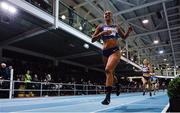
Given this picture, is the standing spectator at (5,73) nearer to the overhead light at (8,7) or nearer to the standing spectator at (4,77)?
the standing spectator at (4,77)

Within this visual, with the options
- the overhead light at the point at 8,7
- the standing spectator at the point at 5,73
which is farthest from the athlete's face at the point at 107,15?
the standing spectator at the point at 5,73

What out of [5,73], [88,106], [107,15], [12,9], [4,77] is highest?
[12,9]

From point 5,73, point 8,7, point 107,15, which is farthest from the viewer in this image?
point 5,73

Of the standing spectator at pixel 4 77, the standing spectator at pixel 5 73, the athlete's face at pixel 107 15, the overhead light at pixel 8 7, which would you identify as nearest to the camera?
the athlete's face at pixel 107 15

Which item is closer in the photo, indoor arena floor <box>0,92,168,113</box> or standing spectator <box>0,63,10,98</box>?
indoor arena floor <box>0,92,168,113</box>

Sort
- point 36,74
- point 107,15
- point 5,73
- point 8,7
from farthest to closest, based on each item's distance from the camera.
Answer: point 36,74
point 5,73
point 8,7
point 107,15

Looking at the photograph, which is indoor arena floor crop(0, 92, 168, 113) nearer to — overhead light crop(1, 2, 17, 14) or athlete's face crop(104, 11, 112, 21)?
athlete's face crop(104, 11, 112, 21)

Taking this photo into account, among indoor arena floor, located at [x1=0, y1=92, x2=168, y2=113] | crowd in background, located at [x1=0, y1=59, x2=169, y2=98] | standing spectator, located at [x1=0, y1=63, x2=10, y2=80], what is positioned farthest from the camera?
crowd in background, located at [x1=0, y1=59, x2=169, y2=98]

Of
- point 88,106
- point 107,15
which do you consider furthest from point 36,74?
point 107,15

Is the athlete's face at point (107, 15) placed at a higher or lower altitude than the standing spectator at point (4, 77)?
higher

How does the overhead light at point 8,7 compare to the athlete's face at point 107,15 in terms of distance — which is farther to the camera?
the overhead light at point 8,7

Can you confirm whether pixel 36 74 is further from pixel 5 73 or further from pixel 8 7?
pixel 8 7

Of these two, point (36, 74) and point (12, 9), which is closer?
point (12, 9)

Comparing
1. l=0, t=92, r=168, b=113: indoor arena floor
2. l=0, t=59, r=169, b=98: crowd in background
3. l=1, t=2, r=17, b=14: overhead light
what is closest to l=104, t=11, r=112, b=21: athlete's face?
l=0, t=92, r=168, b=113: indoor arena floor
